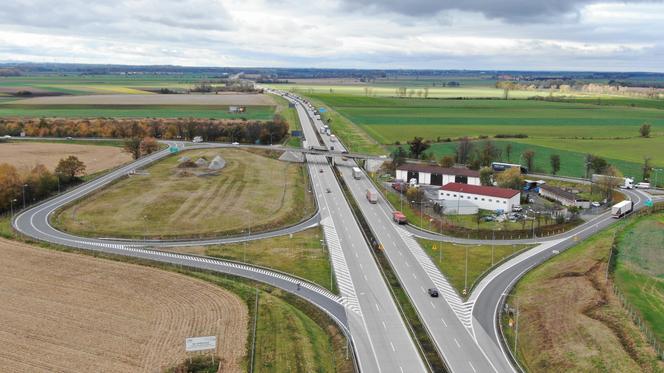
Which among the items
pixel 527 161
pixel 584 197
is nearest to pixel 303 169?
pixel 527 161

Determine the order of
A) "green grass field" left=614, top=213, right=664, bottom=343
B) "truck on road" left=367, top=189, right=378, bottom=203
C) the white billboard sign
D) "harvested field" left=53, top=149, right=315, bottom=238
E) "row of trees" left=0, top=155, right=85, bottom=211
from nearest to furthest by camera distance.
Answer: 1. the white billboard sign
2. "green grass field" left=614, top=213, right=664, bottom=343
3. "harvested field" left=53, top=149, right=315, bottom=238
4. "row of trees" left=0, top=155, right=85, bottom=211
5. "truck on road" left=367, top=189, right=378, bottom=203

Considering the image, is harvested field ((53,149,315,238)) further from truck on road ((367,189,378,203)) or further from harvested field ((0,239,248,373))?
harvested field ((0,239,248,373))

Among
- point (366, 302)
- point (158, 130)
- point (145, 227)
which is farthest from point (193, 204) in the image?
point (158, 130)

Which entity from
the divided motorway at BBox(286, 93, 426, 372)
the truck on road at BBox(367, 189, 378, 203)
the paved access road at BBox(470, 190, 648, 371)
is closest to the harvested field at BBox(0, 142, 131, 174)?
the truck on road at BBox(367, 189, 378, 203)

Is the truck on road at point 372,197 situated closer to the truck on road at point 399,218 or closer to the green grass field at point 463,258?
the truck on road at point 399,218

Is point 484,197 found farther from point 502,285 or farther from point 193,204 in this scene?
point 193,204

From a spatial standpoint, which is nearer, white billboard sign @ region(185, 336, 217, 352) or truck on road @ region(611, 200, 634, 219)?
white billboard sign @ region(185, 336, 217, 352)

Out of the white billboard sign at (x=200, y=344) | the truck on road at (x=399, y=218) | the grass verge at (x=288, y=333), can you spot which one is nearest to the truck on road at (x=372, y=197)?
the truck on road at (x=399, y=218)
